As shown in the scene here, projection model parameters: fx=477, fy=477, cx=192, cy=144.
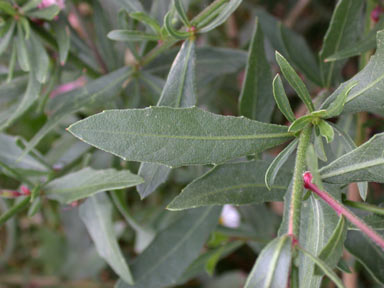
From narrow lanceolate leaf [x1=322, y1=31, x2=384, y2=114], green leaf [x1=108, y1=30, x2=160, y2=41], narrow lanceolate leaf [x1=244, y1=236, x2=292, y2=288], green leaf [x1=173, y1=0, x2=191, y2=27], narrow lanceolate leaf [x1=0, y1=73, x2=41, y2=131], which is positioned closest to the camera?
narrow lanceolate leaf [x1=244, y1=236, x2=292, y2=288]

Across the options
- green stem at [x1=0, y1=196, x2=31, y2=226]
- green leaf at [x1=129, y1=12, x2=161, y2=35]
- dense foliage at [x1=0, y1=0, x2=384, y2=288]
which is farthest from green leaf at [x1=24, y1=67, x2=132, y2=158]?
green leaf at [x1=129, y1=12, x2=161, y2=35]

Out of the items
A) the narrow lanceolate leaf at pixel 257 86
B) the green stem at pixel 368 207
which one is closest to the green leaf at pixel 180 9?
the narrow lanceolate leaf at pixel 257 86

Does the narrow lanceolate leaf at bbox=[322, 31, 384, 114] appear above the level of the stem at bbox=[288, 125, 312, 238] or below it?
above

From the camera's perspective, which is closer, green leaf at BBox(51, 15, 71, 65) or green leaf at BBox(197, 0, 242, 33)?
green leaf at BBox(197, 0, 242, 33)

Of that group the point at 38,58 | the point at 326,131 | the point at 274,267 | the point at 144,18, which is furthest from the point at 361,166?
the point at 38,58

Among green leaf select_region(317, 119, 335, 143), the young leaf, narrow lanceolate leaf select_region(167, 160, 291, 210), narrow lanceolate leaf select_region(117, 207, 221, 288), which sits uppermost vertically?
the young leaf

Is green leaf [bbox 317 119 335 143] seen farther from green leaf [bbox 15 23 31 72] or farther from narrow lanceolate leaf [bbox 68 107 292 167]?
green leaf [bbox 15 23 31 72]

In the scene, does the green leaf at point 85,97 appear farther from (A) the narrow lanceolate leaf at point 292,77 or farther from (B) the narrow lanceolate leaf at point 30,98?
(A) the narrow lanceolate leaf at point 292,77
